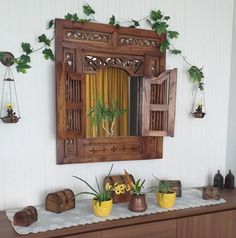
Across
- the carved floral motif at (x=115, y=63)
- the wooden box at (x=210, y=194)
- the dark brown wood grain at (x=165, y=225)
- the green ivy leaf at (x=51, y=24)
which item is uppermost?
the green ivy leaf at (x=51, y=24)

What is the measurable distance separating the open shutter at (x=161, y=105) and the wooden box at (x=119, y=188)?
0.36 metres

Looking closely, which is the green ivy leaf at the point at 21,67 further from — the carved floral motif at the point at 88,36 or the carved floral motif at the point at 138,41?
the carved floral motif at the point at 138,41

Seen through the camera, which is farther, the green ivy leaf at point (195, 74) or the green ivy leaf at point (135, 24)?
the green ivy leaf at point (195, 74)

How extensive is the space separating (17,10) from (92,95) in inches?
26.7

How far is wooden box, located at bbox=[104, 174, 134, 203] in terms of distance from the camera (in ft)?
5.77

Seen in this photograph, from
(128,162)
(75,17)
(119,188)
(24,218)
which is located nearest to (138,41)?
(75,17)

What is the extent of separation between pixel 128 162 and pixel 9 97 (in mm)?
911

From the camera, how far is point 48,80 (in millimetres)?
1792

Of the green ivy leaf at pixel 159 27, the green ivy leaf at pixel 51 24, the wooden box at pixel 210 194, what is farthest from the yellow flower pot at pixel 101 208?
the green ivy leaf at pixel 159 27

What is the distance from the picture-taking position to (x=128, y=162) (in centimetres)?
204

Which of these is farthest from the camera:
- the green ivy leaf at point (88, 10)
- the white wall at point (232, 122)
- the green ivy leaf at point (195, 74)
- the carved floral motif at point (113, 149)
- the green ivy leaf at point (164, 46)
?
the white wall at point (232, 122)

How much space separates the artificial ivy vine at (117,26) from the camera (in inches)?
67.0

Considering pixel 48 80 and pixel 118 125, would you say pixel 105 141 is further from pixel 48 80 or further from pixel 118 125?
pixel 48 80

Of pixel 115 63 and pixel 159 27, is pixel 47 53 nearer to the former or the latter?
pixel 115 63
